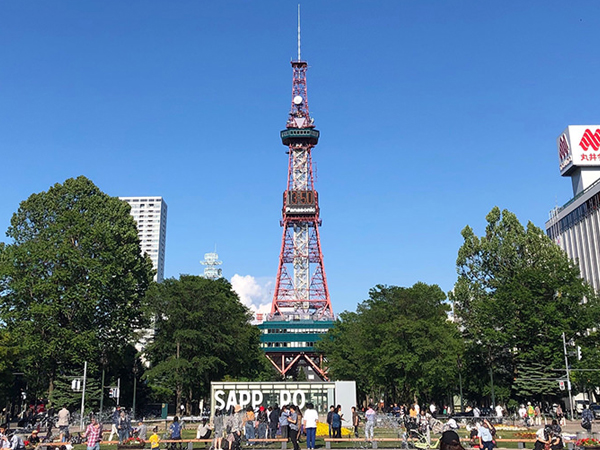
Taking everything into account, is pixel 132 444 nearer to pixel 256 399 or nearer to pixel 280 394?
pixel 256 399

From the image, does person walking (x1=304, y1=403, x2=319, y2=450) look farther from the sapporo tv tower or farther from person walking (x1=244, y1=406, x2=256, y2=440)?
the sapporo tv tower

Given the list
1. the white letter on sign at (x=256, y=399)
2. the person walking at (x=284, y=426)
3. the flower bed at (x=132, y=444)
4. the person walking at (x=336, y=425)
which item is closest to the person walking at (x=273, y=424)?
the person walking at (x=284, y=426)

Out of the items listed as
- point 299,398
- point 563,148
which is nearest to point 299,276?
point 563,148

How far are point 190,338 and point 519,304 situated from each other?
27.9m

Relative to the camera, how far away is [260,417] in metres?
32.2

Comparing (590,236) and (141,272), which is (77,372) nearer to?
(141,272)

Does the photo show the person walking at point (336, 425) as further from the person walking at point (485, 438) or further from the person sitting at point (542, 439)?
the person sitting at point (542, 439)

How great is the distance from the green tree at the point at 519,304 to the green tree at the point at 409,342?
2771 millimetres

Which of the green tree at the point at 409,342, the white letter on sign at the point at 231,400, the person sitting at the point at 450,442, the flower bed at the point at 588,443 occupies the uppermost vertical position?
the green tree at the point at 409,342

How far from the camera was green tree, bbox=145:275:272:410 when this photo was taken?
171 feet

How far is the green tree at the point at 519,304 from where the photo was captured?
4988cm

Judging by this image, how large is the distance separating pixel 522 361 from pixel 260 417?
27.9 m

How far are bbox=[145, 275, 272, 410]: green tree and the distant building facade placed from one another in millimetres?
47394

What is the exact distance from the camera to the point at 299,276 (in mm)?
124062
